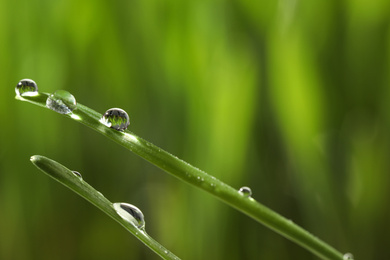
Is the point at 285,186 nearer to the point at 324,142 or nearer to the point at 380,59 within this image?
the point at 324,142

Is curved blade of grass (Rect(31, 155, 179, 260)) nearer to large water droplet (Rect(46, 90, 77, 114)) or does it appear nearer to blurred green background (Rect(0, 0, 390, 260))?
large water droplet (Rect(46, 90, 77, 114))

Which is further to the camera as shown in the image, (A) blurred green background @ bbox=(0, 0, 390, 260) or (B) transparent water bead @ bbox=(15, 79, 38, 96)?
(A) blurred green background @ bbox=(0, 0, 390, 260)

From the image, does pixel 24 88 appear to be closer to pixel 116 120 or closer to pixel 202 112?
pixel 116 120

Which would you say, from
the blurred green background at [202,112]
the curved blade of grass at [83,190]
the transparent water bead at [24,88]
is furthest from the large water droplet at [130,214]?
the blurred green background at [202,112]

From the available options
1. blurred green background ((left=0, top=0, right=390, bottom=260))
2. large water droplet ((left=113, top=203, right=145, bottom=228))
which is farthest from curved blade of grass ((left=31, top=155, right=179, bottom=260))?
blurred green background ((left=0, top=0, right=390, bottom=260))

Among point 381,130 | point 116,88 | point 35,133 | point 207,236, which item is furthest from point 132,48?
point 381,130

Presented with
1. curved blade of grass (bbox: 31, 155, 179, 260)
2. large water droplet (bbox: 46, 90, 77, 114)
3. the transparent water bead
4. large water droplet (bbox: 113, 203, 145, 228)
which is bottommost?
large water droplet (bbox: 113, 203, 145, 228)
